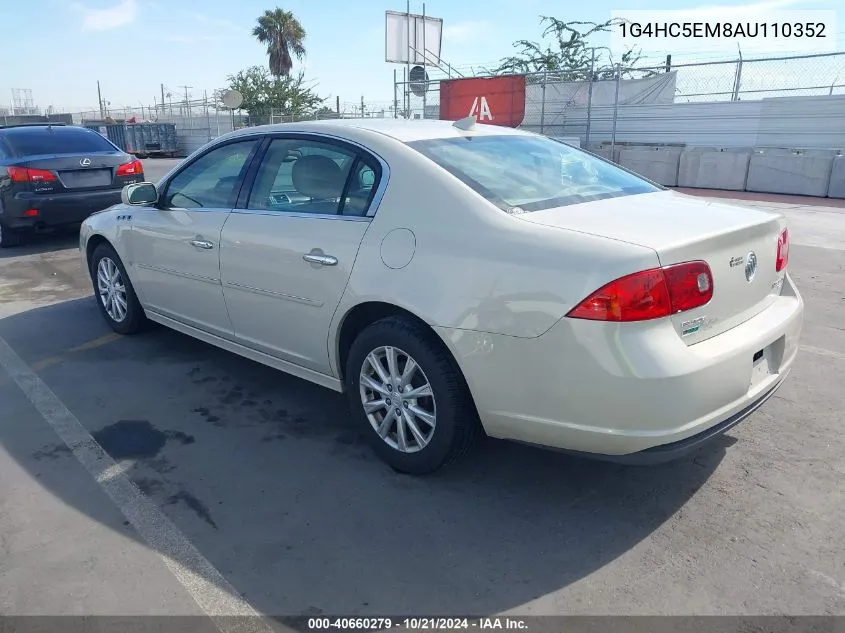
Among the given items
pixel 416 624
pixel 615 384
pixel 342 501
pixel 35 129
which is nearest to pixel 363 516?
pixel 342 501

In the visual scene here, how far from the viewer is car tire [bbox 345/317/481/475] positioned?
2912mm

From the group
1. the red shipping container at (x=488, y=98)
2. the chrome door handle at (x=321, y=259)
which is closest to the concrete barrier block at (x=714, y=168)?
the red shipping container at (x=488, y=98)

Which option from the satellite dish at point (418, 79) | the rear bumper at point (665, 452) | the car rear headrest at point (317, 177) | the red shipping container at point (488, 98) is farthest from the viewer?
the satellite dish at point (418, 79)

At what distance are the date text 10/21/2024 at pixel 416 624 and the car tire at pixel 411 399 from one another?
2.69 feet

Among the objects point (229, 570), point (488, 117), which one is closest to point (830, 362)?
point (229, 570)

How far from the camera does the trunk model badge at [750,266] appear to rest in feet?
9.31

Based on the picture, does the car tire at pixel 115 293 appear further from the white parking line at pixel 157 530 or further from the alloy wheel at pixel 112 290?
the white parking line at pixel 157 530

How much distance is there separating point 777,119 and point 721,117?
126cm

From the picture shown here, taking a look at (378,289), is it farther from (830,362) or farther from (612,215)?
(830,362)

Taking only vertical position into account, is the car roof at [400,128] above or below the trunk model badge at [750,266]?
above

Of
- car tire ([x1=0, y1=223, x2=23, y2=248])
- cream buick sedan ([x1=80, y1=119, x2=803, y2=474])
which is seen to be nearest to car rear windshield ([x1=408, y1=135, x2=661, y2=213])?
cream buick sedan ([x1=80, y1=119, x2=803, y2=474])

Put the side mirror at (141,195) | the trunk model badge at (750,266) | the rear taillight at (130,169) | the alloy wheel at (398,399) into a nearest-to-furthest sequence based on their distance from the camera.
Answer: the trunk model badge at (750,266), the alloy wheel at (398,399), the side mirror at (141,195), the rear taillight at (130,169)

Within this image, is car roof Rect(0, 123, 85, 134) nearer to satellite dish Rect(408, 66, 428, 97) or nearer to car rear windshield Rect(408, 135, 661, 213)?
car rear windshield Rect(408, 135, 661, 213)

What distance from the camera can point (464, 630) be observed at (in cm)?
227
